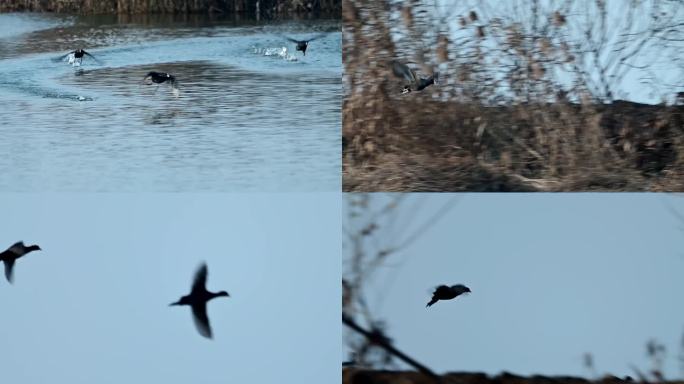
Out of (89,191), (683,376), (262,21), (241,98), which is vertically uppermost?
(262,21)

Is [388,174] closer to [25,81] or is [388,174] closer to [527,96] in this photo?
[527,96]

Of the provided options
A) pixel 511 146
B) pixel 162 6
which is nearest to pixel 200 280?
pixel 162 6

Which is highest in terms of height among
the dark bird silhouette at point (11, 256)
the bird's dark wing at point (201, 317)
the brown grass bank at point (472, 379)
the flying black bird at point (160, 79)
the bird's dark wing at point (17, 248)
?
the flying black bird at point (160, 79)

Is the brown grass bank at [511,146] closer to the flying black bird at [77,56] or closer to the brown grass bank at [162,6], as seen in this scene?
the brown grass bank at [162,6]

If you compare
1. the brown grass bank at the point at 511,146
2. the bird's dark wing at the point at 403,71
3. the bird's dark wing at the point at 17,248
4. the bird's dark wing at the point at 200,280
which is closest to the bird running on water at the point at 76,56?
the bird's dark wing at the point at 17,248

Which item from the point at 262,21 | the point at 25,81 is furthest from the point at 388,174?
the point at 25,81

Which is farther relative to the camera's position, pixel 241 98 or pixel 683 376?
pixel 241 98

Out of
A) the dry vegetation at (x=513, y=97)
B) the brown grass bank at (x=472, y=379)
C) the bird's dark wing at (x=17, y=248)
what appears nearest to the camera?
the brown grass bank at (x=472, y=379)

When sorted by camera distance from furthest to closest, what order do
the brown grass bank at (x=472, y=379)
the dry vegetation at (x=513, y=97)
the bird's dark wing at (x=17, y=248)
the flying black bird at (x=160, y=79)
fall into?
1. the flying black bird at (x=160, y=79)
2. the dry vegetation at (x=513, y=97)
3. the bird's dark wing at (x=17, y=248)
4. the brown grass bank at (x=472, y=379)
